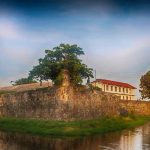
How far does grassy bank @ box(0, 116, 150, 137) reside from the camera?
92.4ft

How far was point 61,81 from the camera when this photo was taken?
33.6 m

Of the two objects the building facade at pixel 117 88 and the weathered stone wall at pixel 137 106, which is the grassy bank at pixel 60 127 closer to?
the weathered stone wall at pixel 137 106

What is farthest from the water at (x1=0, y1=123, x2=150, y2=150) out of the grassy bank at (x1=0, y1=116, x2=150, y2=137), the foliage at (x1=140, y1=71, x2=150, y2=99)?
the foliage at (x1=140, y1=71, x2=150, y2=99)

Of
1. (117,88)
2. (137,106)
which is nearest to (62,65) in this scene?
(137,106)

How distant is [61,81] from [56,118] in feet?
11.1

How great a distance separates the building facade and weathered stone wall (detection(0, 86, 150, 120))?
31255 millimetres

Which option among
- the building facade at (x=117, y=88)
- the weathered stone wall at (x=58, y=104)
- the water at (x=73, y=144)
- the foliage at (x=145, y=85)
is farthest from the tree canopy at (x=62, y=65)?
the building facade at (x=117, y=88)

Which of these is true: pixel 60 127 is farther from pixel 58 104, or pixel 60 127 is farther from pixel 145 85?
pixel 145 85

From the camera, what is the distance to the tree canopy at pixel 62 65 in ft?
113

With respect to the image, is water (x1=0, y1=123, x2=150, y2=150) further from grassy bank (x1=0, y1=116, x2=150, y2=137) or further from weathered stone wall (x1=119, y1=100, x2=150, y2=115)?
weathered stone wall (x1=119, y1=100, x2=150, y2=115)

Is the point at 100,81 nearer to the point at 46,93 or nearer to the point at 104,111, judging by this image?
the point at 104,111

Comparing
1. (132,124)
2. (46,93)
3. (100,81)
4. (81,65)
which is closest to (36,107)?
(46,93)

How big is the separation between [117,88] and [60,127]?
46689 mm

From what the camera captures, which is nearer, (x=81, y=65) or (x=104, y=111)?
(x=81, y=65)
